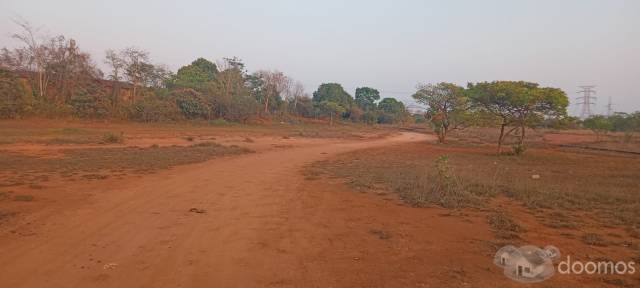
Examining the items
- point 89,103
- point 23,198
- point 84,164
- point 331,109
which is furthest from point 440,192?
point 331,109

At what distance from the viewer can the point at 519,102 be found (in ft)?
64.7

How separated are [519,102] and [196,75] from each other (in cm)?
4113

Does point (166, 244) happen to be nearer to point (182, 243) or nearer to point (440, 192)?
point (182, 243)

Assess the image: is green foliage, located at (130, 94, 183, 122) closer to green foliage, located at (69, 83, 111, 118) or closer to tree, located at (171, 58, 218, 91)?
green foliage, located at (69, 83, 111, 118)

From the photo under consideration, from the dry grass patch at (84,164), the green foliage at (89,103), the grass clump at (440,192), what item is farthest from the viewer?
the green foliage at (89,103)

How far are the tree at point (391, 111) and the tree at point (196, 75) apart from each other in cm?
3607

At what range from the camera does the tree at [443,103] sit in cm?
2945

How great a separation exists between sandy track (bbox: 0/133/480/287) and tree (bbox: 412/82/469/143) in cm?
2435

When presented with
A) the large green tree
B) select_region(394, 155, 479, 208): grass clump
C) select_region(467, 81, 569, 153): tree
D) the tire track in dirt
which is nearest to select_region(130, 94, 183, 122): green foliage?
select_region(467, 81, 569, 153): tree

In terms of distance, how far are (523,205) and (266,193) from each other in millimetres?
5570

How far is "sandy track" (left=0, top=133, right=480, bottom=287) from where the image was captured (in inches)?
152

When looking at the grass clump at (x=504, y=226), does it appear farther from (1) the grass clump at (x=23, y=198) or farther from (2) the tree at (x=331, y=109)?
(2) the tree at (x=331, y=109)

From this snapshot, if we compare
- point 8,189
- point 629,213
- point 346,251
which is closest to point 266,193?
point 346,251

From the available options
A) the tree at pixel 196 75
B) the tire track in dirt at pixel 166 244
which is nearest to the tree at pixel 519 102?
the tire track in dirt at pixel 166 244
